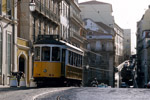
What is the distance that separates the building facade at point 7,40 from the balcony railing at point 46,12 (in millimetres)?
6788

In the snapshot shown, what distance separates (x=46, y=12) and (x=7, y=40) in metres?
12.2

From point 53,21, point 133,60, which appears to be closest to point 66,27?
point 53,21

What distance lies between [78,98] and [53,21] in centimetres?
3184

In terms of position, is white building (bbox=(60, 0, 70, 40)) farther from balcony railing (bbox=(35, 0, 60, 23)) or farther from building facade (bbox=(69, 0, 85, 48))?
balcony railing (bbox=(35, 0, 60, 23))

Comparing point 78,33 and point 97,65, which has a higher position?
point 78,33

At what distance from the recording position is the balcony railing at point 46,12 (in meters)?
41.6

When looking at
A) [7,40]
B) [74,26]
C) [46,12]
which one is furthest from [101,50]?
[7,40]

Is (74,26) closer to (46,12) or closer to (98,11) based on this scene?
(46,12)

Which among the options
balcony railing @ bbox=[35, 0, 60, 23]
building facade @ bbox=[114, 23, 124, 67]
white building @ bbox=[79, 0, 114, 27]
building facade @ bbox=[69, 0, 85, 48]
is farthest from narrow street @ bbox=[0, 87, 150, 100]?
building facade @ bbox=[114, 23, 124, 67]

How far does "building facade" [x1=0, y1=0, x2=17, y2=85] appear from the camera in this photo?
31.9m

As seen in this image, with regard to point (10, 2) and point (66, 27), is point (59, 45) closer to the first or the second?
point (10, 2)

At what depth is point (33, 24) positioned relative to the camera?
1597 inches

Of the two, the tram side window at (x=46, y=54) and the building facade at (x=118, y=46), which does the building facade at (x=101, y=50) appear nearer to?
the building facade at (x=118, y=46)

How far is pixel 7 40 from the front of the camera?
109 feet
